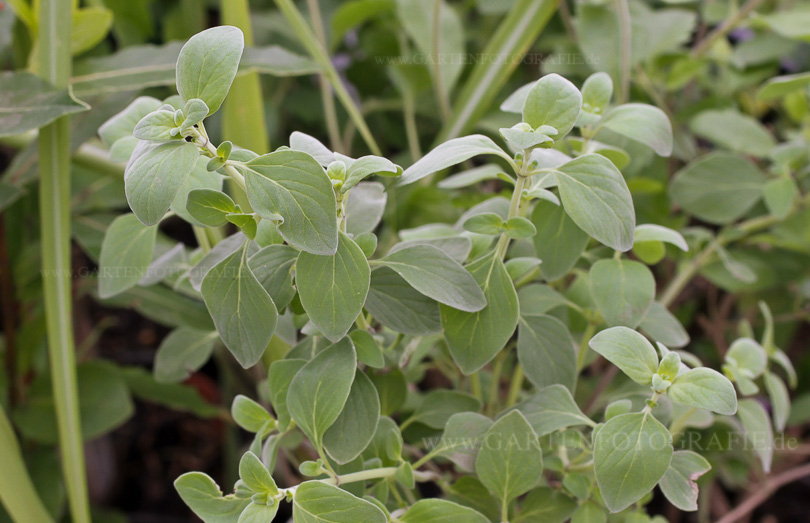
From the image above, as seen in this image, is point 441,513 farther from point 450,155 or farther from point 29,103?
point 29,103

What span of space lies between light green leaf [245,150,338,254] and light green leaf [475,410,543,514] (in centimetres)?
12

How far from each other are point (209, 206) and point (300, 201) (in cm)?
5

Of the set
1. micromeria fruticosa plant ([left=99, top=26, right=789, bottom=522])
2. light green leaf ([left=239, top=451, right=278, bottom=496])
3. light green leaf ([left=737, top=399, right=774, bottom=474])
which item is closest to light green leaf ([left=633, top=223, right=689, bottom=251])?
micromeria fruticosa plant ([left=99, top=26, right=789, bottom=522])

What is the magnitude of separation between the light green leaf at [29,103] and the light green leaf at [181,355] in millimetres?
147

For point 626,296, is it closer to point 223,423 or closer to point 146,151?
point 146,151

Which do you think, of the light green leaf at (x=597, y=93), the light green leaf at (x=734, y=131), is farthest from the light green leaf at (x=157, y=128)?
the light green leaf at (x=734, y=131)

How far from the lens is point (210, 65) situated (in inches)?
11.0

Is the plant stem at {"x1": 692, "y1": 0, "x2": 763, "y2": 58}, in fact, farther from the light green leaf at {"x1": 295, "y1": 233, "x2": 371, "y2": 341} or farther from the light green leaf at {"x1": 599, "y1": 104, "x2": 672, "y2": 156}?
the light green leaf at {"x1": 295, "y1": 233, "x2": 371, "y2": 341}

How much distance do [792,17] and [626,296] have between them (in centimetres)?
39

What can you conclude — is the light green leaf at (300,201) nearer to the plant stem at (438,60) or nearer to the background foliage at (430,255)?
the background foliage at (430,255)

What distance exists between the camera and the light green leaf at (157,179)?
0.26m

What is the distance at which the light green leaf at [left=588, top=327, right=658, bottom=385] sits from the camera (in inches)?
11.6

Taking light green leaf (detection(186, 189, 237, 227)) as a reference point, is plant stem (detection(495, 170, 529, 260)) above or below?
below

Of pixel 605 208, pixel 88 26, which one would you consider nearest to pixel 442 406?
pixel 605 208
